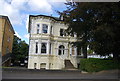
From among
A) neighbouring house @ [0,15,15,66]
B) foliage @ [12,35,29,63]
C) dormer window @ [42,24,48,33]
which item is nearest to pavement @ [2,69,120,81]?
neighbouring house @ [0,15,15,66]

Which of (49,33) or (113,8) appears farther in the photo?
(49,33)

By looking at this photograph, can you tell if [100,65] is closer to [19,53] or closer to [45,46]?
[45,46]

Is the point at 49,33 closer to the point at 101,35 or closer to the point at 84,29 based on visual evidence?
the point at 84,29

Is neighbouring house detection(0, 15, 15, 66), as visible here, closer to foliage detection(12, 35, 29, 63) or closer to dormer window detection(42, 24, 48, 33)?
dormer window detection(42, 24, 48, 33)

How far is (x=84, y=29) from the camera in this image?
11883 millimetres

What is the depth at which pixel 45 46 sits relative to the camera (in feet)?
72.5

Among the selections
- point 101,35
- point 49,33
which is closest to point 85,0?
point 101,35

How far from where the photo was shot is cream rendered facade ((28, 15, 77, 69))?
838 inches

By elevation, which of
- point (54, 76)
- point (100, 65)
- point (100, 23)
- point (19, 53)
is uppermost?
point (100, 23)

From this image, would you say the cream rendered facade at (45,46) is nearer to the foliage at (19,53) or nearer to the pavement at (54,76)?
the pavement at (54,76)

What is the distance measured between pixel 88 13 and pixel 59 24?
1348 cm

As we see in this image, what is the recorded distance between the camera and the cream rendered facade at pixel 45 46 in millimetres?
21273

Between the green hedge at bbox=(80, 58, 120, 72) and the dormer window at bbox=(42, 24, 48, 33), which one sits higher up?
the dormer window at bbox=(42, 24, 48, 33)

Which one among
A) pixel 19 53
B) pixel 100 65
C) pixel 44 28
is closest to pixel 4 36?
pixel 44 28
